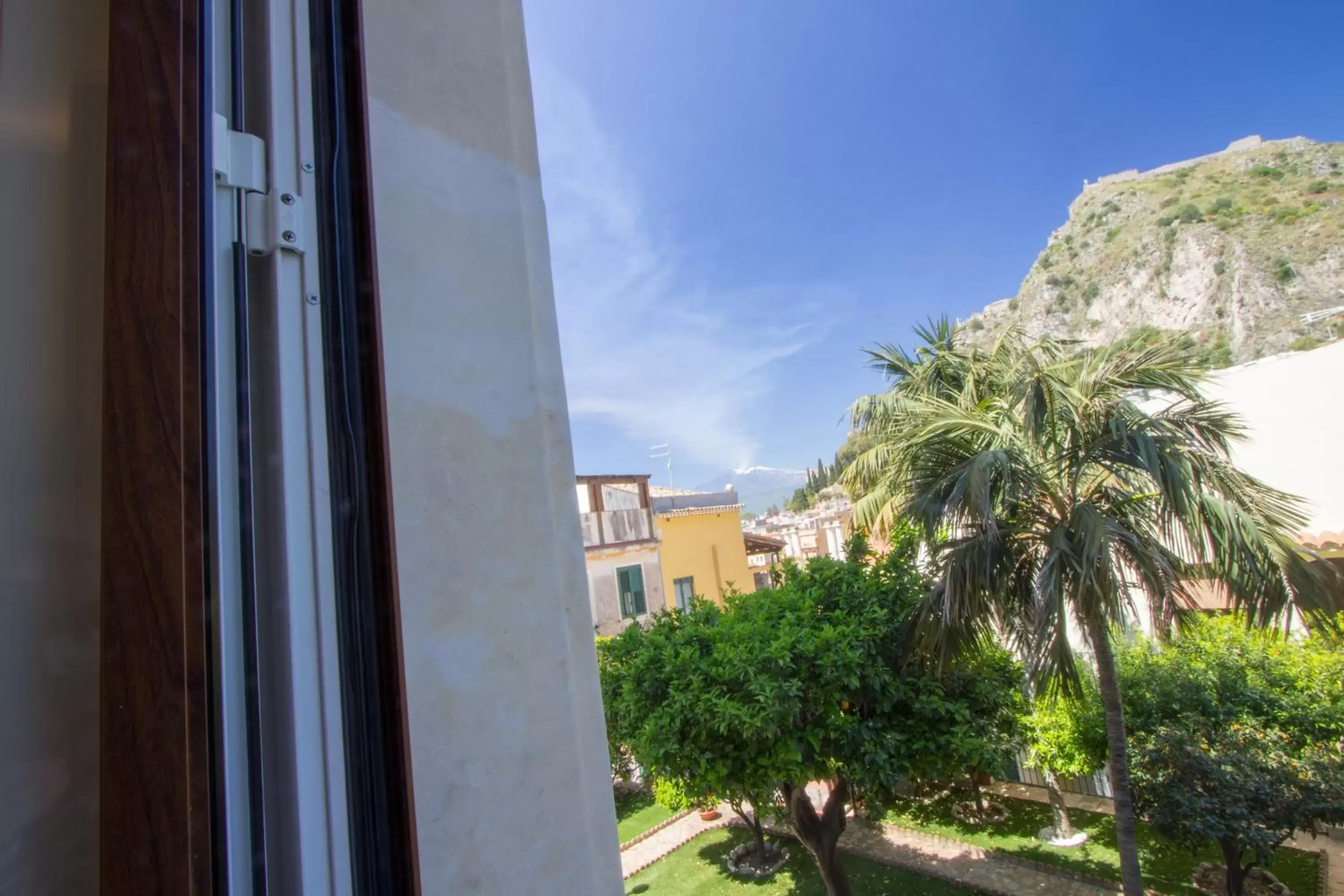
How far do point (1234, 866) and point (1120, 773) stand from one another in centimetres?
184

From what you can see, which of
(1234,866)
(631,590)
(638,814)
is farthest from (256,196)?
(631,590)

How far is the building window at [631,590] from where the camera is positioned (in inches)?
583

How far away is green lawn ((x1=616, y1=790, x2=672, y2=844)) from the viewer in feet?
34.6

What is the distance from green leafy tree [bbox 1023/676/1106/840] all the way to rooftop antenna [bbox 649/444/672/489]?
57.9ft

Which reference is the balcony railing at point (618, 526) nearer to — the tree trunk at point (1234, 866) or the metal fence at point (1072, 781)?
the metal fence at point (1072, 781)

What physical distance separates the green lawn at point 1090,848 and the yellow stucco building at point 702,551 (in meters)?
7.36

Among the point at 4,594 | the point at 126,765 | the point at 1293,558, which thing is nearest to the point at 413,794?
the point at 126,765

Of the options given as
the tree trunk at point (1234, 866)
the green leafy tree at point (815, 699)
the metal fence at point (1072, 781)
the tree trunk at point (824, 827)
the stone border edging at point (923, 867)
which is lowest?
the stone border edging at point (923, 867)

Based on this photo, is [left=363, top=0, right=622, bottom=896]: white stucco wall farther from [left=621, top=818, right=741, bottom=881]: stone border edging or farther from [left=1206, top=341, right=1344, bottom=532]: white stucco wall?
[left=1206, top=341, right=1344, bottom=532]: white stucco wall

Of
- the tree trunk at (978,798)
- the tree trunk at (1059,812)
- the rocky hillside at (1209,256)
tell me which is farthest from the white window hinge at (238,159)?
the rocky hillside at (1209,256)

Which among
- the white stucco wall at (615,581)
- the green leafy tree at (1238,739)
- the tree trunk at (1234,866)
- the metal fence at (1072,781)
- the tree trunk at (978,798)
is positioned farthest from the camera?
the white stucco wall at (615,581)

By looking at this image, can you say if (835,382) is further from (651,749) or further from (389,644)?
(389,644)

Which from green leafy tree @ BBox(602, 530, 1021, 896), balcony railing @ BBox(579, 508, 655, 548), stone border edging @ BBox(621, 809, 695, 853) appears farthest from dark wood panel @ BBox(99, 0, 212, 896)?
balcony railing @ BBox(579, 508, 655, 548)

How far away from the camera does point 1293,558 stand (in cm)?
454
